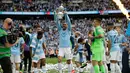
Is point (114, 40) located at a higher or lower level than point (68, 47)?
higher

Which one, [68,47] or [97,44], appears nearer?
[97,44]

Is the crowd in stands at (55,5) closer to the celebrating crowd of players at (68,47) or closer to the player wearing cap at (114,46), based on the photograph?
the celebrating crowd of players at (68,47)

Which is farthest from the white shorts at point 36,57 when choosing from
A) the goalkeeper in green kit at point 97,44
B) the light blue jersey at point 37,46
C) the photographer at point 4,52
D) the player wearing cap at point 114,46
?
the photographer at point 4,52

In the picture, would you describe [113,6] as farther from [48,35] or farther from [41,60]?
[41,60]

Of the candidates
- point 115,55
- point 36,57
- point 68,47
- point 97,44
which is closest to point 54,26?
point 68,47

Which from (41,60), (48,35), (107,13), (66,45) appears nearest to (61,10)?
(66,45)

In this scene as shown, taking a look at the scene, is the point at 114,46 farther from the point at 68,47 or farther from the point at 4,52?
the point at 4,52

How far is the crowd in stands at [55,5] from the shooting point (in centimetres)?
6019

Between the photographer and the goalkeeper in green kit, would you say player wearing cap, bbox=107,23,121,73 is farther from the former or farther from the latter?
the photographer

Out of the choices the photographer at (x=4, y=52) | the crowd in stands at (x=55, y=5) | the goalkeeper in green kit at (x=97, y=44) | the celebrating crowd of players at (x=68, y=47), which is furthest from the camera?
the crowd in stands at (x=55, y=5)

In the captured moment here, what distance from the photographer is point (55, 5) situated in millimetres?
61562

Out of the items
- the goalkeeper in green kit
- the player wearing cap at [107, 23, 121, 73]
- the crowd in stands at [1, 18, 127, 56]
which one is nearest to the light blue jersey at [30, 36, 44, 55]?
the goalkeeper in green kit

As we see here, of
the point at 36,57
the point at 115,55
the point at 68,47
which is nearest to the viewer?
the point at 115,55

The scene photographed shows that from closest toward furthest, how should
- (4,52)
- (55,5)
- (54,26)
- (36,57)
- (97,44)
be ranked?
(4,52) → (97,44) → (36,57) → (54,26) → (55,5)
